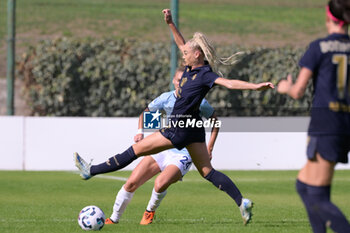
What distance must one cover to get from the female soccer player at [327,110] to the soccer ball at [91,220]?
9.45 feet

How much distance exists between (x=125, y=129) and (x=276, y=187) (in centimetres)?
368

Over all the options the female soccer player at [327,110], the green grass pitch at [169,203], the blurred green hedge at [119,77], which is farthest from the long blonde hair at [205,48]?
the blurred green hedge at [119,77]

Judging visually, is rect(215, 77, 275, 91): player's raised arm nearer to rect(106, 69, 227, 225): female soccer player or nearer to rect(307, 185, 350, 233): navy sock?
rect(106, 69, 227, 225): female soccer player

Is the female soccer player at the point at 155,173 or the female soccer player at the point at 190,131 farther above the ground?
the female soccer player at the point at 190,131

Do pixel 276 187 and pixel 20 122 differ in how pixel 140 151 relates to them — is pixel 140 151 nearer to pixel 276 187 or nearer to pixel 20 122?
pixel 276 187

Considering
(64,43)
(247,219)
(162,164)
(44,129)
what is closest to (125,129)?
(44,129)

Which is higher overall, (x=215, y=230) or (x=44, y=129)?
(x=215, y=230)

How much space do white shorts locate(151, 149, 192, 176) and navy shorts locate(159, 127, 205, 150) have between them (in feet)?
2.86

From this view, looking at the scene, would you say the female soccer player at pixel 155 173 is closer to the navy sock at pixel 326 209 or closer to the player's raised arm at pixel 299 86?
the player's raised arm at pixel 299 86

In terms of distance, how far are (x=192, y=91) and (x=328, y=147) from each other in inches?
100

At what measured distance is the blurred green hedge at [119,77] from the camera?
665 inches

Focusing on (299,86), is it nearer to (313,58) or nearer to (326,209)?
(313,58)

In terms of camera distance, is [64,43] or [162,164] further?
[64,43]

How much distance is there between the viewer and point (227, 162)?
15344mm
